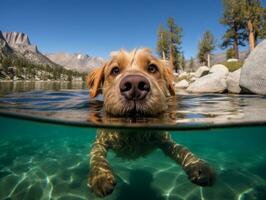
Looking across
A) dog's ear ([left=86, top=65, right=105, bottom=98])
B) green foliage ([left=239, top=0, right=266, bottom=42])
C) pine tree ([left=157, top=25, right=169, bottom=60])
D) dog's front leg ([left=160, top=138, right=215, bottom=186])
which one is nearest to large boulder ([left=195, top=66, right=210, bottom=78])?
green foliage ([left=239, top=0, right=266, bottom=42])

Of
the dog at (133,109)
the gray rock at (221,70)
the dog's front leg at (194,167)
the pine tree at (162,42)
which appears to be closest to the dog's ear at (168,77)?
the dog at (133,109)

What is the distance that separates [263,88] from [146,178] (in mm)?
7944

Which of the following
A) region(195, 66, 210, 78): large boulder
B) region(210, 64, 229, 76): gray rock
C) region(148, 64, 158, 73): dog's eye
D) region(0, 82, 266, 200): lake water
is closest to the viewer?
region(148, 64, 158, 73): dog's eye

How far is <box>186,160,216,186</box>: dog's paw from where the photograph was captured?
4.37 metres

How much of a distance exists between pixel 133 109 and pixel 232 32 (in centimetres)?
5542

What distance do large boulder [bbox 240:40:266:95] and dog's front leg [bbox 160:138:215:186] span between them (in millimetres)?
8861

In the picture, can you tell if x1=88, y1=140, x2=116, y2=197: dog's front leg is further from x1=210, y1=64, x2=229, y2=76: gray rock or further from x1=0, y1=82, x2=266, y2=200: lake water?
x1=210, y1=64, x2=229, y2=76: gray rock

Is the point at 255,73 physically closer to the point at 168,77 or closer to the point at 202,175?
the point at 168,77

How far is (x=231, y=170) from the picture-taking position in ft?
30.5

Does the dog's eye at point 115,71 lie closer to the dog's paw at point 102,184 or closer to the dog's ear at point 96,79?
the dog's ear at point 96,79

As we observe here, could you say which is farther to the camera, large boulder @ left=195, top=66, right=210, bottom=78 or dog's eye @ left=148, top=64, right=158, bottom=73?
large boulder @ left=195, top=66, right=210, bottom=78

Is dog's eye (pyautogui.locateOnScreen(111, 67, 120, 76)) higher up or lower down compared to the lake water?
higher up

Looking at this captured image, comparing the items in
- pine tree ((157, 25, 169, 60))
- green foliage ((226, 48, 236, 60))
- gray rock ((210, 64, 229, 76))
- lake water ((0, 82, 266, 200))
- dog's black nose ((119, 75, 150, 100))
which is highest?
pine tree ((157, 25, 169, 60))

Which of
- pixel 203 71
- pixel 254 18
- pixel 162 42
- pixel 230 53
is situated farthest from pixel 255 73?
pixel 162 42
